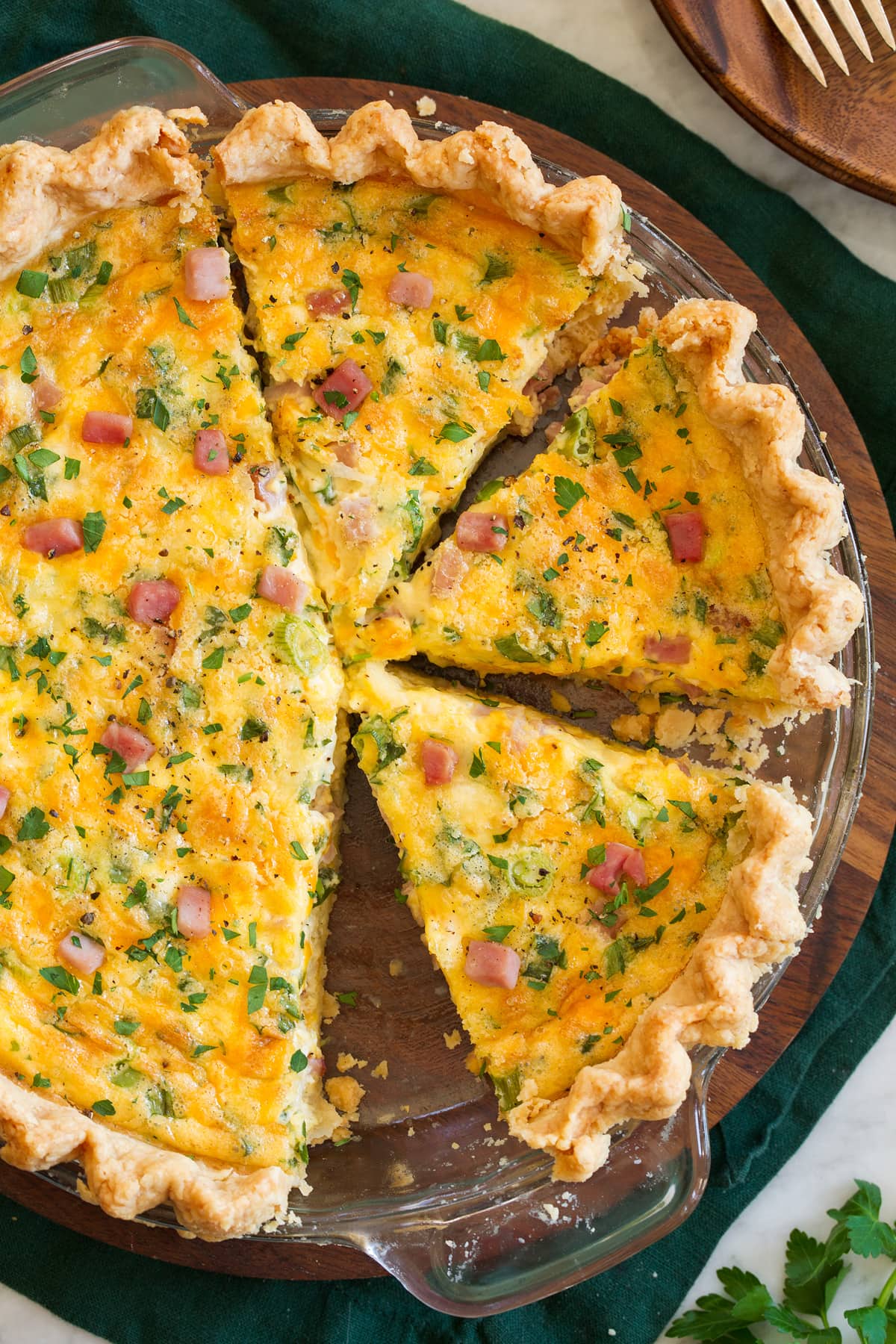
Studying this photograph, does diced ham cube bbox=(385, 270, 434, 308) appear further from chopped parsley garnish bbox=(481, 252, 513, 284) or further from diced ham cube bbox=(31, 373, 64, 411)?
diced ham cube bbox=(31, 373, 64, 411)

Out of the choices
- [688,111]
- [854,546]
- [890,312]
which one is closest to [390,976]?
[854,546]

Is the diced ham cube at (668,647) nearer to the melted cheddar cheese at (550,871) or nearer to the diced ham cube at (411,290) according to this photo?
the melted cheddar cheese at (550,871)

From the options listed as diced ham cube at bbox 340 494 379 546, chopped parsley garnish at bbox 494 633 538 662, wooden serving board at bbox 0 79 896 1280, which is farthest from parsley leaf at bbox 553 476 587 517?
wooden serving board at bbox 0 79 896 1280

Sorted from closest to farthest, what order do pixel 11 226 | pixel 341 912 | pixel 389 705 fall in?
pixel 11 226 → pixel 389 705 → pixel 341 912

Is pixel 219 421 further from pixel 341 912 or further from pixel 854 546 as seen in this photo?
pixel 854 546

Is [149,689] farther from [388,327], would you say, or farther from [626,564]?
[626,564]

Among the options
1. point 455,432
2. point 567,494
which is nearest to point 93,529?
point 455,432
